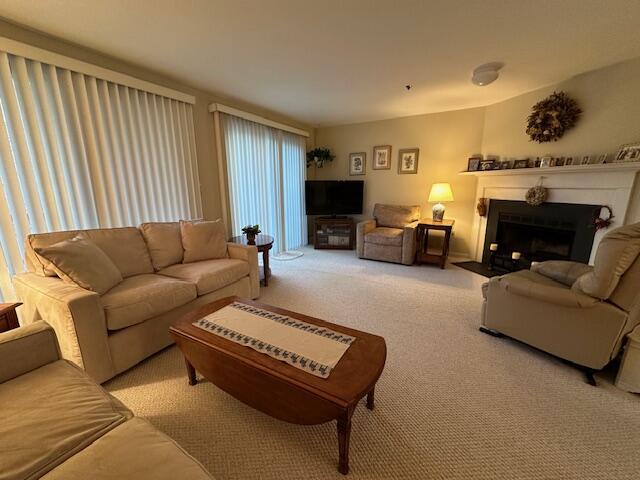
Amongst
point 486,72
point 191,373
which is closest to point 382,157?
point 486,72

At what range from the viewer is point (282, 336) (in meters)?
1.38

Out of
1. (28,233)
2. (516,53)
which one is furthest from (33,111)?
(516,53)

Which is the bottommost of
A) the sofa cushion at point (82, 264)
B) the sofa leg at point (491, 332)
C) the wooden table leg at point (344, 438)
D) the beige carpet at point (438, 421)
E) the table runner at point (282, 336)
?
the beige carpet at point (438, 421)

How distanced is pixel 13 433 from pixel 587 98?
4.73m

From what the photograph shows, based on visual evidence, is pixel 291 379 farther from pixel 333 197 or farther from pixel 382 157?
pixel 382 157

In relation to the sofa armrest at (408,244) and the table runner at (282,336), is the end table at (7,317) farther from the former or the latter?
the sofa armrest at (408,244)

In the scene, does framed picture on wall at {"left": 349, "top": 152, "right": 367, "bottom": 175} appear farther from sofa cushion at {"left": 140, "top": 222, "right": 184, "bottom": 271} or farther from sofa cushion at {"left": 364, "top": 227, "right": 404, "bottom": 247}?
sofa cushion at {"left": 140, "top": 222, "right": 184, "bottom": 271}

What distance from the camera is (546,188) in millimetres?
3109

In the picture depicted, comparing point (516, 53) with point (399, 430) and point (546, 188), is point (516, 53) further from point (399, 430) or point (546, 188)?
point (399, 430)

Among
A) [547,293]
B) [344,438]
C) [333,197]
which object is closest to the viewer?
[344,438]

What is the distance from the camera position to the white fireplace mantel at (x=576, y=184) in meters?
2.49

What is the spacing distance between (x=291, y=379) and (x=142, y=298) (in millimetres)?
1296

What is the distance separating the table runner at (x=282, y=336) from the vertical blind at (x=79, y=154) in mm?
1685

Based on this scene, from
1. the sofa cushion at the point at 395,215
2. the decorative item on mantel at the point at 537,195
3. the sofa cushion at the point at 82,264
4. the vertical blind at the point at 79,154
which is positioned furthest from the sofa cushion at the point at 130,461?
the sofa cushion at the point at 395,215
